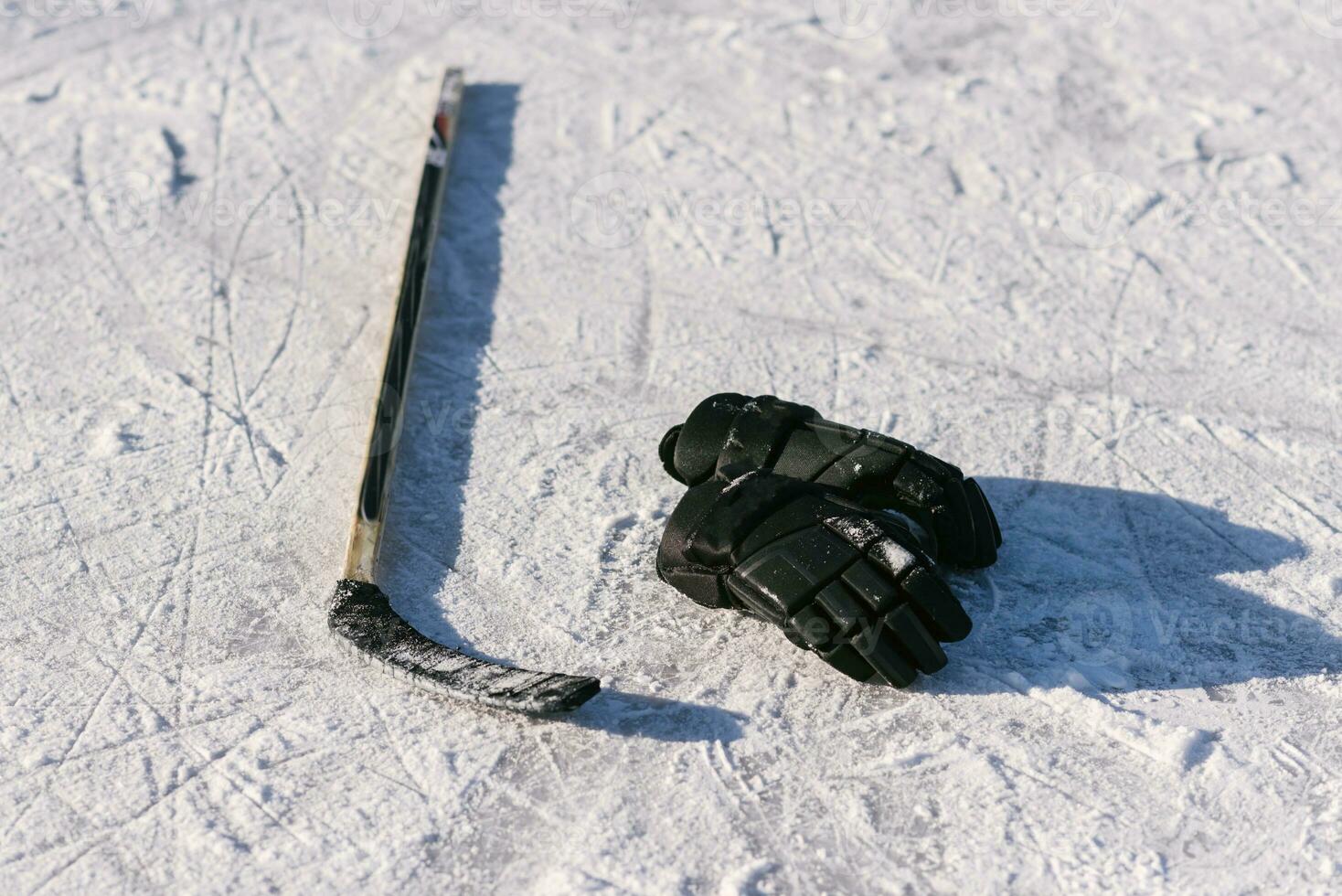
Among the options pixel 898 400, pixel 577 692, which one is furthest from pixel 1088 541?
pixel 577 692

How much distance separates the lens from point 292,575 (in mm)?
3713

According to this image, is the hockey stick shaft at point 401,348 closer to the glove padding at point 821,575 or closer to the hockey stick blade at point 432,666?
the hockey stick blade at point 432,666

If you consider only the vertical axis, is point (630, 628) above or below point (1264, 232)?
below

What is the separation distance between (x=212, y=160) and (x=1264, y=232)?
15.4 feet

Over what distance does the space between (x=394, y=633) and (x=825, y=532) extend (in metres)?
1.19

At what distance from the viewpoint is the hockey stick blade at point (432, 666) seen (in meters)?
3.16

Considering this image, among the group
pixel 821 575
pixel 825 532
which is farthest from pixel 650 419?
pixel 821 575

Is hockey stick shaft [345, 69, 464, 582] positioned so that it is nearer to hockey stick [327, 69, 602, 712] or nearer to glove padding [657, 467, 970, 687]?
hockey stick [327, 69, 602, 712]

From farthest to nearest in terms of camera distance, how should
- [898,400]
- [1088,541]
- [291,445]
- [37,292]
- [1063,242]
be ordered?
[1063,242] → [37,292] → [898,400] → [291,445] → [1088,541]

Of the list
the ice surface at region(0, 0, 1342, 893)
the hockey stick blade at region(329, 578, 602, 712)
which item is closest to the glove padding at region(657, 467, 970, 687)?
the ice surface at region(0, 0, 1342, 893)

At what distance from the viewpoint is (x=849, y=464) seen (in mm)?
3684

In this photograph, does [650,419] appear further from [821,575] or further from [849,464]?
[821,575]

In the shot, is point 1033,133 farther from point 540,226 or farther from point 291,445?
point 291,445

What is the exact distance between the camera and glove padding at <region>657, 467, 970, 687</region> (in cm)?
322
